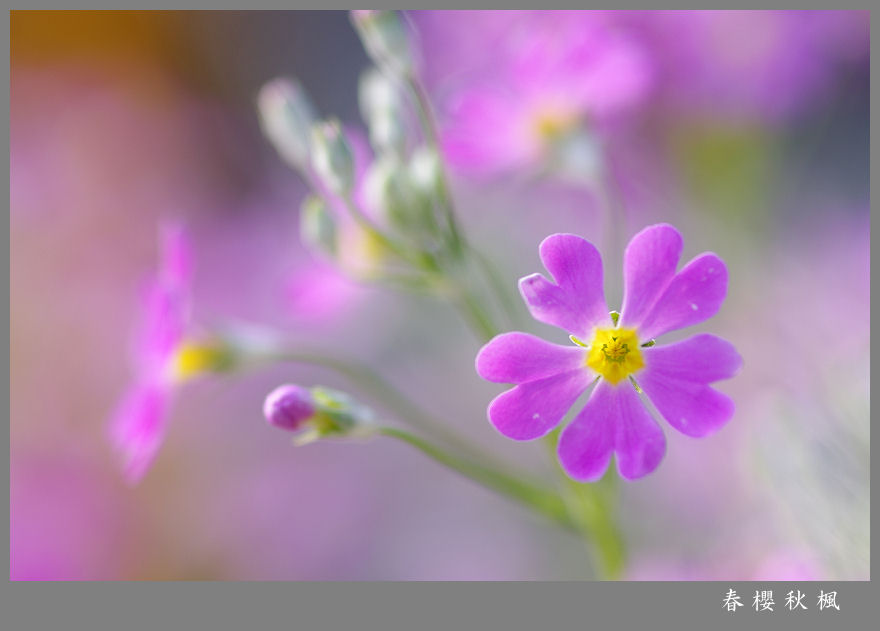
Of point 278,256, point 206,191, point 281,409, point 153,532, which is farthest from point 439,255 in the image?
point 206,191

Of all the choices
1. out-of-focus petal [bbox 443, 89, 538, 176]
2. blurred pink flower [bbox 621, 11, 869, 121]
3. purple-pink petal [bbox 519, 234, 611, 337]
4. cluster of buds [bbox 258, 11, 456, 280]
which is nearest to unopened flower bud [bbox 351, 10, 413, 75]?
cluster of buds [bbox 258, 11, 456, 280]

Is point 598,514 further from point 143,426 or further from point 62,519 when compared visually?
point 62,519

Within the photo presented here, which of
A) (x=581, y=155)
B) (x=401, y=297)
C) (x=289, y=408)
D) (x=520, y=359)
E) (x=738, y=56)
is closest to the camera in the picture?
(x=520, y=359)

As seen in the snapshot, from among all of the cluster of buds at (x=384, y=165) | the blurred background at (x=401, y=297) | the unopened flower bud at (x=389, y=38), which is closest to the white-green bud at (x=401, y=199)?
the cluster of buds at (x=384, y=165)

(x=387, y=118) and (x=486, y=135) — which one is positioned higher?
(x=486, y=135)

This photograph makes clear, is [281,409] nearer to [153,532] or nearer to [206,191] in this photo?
[153,532]

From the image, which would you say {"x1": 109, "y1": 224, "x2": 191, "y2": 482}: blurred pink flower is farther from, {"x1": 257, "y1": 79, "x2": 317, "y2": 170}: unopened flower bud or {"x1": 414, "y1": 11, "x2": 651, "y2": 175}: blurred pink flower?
{"x1": 414, "y1": 11, "x2": 651, "y2": 175}: blurred pink flower

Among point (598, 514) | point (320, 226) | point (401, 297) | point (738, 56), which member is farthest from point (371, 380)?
point (401, 297)
